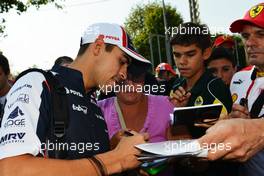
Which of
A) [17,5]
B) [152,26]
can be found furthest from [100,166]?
[152,26]

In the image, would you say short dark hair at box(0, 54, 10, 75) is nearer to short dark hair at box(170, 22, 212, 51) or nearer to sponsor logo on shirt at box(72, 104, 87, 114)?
short dark hair at box(170, 22, 212, 51)

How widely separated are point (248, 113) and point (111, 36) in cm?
103

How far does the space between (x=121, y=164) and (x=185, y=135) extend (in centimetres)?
64

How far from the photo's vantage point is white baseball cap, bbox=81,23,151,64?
2.51 meters

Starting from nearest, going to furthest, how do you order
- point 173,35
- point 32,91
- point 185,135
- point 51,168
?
point 51,168, point 32,91, point 185,135, point 173,35

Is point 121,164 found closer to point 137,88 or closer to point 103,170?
point 103,170

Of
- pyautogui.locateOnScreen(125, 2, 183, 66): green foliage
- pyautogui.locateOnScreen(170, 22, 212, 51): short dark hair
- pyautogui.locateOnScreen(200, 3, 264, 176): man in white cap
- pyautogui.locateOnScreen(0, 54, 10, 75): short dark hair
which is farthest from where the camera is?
pyautogui.locateOnScreen(125, 2, 183, 66): green foliage

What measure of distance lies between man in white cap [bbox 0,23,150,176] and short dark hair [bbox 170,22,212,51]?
925mm

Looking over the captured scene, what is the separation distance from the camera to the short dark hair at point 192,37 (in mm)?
3453

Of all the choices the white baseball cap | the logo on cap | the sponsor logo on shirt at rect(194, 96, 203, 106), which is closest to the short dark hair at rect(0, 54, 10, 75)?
the white baseball cap

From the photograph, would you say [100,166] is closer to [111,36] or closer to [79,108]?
[79,108]

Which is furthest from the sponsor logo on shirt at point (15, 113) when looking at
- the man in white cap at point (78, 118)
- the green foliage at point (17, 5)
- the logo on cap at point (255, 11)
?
the green foliage at point (17, 5)

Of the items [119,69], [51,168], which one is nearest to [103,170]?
[51,168]

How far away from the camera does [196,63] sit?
3.36 m
